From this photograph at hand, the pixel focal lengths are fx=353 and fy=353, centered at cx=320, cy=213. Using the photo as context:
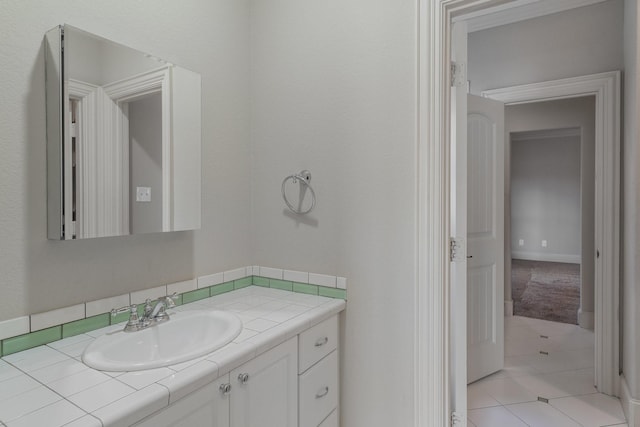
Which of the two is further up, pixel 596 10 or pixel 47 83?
pixel 596 10

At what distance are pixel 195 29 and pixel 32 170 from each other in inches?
36.6

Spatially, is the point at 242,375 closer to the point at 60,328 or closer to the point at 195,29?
the point at 60,328

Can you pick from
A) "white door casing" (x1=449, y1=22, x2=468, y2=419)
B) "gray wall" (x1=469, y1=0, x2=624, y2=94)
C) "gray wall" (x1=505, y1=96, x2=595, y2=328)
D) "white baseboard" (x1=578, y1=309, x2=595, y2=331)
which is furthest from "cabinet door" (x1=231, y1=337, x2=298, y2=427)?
"white baseboard" (x1=578, y1=309, x2=595, y2=331)

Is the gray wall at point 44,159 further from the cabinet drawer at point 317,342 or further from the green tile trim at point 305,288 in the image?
the cabinet drawer at point 317,342

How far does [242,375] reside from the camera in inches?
43.3

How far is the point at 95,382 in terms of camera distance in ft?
2.93

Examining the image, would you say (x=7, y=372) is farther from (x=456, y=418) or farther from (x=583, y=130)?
(x=583, y=130)

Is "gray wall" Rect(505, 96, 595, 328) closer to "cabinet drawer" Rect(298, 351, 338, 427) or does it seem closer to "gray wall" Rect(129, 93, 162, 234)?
"cabinet drawer" Rect(298, 351, 338, 427)

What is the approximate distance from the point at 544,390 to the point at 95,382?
106 inches

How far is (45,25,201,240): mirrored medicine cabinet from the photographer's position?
3.73 feet

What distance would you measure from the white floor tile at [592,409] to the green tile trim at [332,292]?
1.67 metres

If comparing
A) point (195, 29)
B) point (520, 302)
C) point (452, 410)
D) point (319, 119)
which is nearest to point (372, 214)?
point (319, 119)

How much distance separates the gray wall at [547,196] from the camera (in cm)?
696

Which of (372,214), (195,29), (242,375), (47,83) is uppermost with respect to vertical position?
(195,29)
